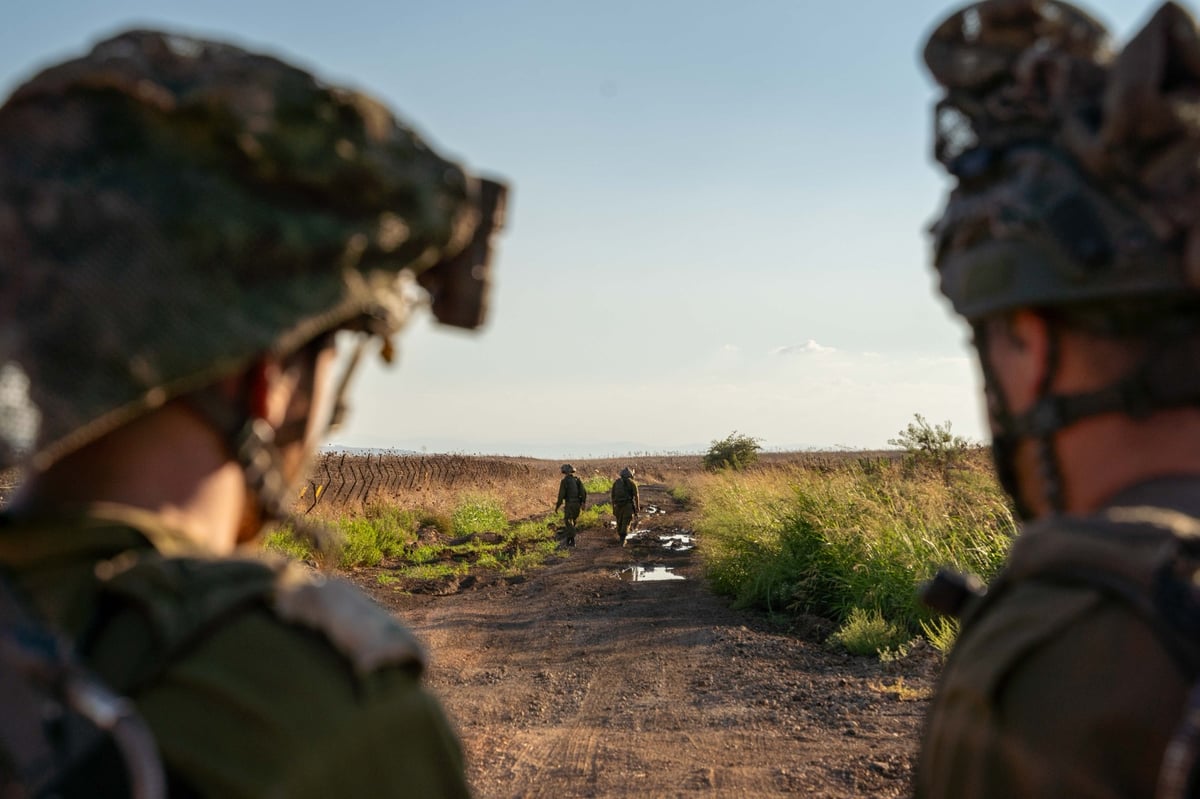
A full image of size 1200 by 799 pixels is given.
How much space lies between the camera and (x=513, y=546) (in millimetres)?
21234

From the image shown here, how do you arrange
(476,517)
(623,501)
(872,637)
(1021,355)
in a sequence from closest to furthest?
(1021,355) < (872,637) < (623,501) < (476,517)

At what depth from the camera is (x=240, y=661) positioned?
118 cm

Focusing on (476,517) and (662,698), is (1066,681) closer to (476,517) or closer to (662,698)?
(662,698)

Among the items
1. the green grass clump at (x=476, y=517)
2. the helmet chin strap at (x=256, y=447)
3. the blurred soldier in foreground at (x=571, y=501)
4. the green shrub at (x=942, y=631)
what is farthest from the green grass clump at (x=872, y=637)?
the green grass clump at (x=476, y=517)

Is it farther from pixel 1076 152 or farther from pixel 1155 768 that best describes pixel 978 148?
pixel 1155 768

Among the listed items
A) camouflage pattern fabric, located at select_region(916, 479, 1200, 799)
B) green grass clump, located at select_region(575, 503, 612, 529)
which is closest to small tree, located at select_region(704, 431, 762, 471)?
green grass clump, located at select_region(575, 503, 612, 529)

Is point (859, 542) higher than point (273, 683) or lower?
lower

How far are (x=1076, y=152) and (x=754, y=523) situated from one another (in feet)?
38.5

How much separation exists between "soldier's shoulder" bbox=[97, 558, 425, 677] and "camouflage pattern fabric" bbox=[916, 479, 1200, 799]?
89 centimetres

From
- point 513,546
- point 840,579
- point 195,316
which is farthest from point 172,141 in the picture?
point 513,546

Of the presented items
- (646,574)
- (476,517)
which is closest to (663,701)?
(646,574)

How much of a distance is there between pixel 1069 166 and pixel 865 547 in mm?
8908

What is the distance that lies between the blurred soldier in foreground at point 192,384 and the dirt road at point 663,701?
464cm

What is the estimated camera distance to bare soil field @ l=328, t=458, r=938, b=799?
225 inches
